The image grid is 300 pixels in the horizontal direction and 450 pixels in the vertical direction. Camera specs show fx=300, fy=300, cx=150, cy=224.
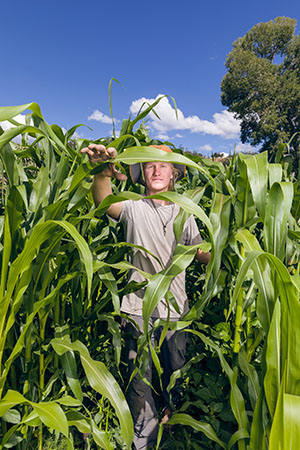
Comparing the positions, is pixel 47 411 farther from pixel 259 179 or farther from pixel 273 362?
pixel 259 179

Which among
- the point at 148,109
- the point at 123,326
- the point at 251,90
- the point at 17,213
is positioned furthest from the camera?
the point at 251,90

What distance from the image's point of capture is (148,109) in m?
1.05

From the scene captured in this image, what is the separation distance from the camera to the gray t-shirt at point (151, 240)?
108 centimetres

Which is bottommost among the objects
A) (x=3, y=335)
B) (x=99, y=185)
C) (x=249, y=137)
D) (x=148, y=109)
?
(x=3, y=335)

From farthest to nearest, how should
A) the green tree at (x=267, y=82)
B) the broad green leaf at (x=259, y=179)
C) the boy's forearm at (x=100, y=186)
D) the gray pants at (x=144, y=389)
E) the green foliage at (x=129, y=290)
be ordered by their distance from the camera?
the green tree at (x=267, y=82), the gray pants at (x=144, y=389), the boy's forearm at (x=100, y=186), the broad green leaf at (x=259, y=179), the green foliage at (x=129, y=290)

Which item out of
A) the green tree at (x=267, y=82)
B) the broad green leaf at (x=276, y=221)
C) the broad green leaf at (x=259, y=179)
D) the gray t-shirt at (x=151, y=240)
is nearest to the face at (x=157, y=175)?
the gray t-shirt at (x=151, y=240)

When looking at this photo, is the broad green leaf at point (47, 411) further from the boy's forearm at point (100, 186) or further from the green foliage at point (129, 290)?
the boy's forearm at point (100, 186)

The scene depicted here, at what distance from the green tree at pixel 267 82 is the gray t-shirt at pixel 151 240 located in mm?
13007

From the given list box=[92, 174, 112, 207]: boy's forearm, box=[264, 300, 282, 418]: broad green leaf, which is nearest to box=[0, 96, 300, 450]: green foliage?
box=[264, 300, 282, 418]: broad green leaf

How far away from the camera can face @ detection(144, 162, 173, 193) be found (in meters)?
1.15

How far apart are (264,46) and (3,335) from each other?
16.3 m

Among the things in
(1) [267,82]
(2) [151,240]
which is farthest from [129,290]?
(1) [267,82]

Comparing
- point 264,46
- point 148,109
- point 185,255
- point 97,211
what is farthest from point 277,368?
point 264,46

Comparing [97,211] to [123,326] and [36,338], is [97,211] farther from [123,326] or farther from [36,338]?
[123,326]
